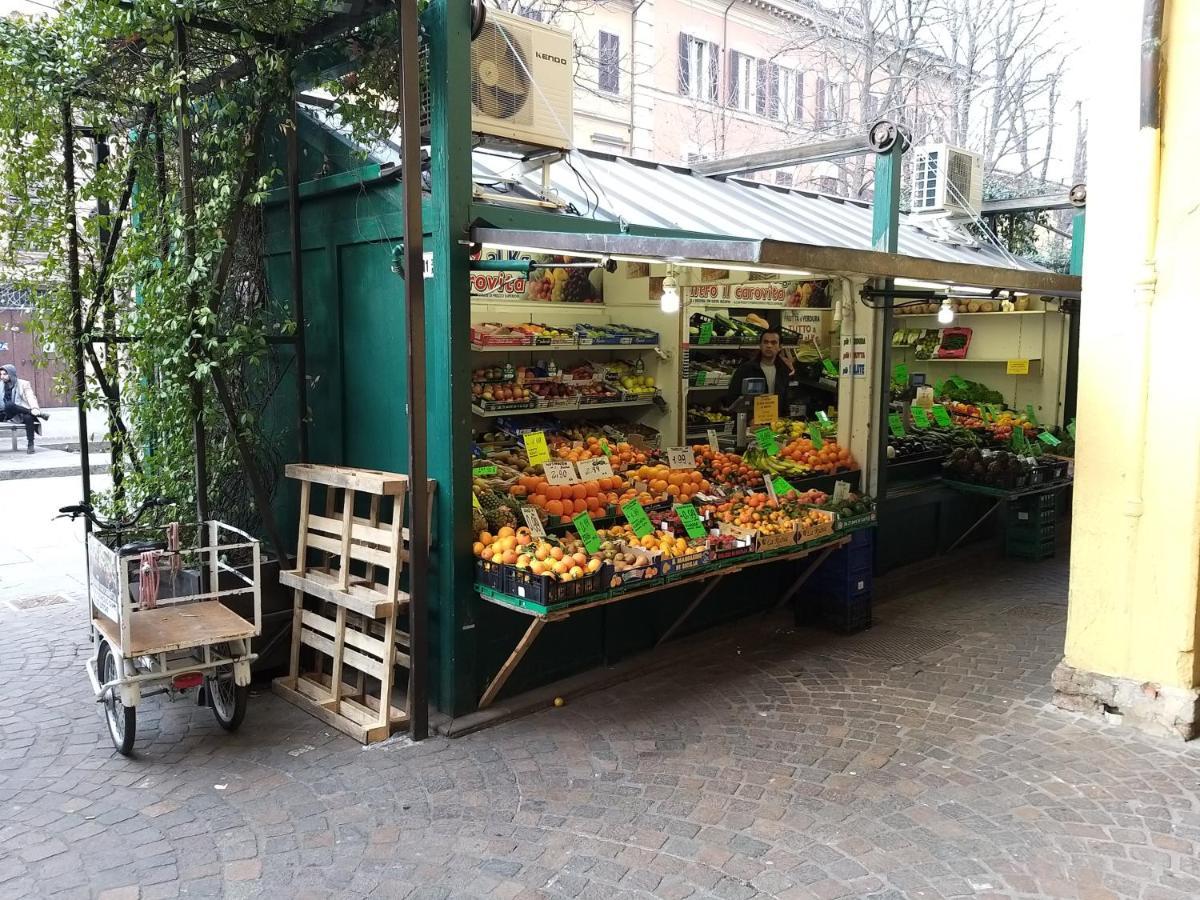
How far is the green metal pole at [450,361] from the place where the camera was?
4.92 meters

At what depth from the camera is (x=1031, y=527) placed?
9.33 metres

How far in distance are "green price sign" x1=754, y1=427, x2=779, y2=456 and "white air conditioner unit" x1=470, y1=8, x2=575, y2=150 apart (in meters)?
3.13

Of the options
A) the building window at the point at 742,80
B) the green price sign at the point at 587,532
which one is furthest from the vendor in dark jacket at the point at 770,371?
the building window at the point at 742,80

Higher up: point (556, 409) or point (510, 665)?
point (556, 409)

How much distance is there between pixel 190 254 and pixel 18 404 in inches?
616

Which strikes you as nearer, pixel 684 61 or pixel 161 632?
pixel 161 632

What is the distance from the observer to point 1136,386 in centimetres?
507

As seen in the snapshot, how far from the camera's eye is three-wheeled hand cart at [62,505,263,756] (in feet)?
15.1

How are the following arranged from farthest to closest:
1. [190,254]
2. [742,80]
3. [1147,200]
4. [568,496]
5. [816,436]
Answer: [742,80], [816,436], [568,496], [190,254], [1147,200]

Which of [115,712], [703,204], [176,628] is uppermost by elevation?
[703,204]

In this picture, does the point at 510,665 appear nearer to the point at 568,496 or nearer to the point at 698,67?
the point at 568,496

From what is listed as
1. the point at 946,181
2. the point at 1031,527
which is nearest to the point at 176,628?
the point at 1031,527

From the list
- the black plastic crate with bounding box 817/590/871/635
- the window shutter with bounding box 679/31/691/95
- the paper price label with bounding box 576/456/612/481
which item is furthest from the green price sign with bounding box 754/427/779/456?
the window shutter with bounding box 679/31/691/95

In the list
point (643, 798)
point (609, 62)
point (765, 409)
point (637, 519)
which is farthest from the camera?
point (609, 62)
